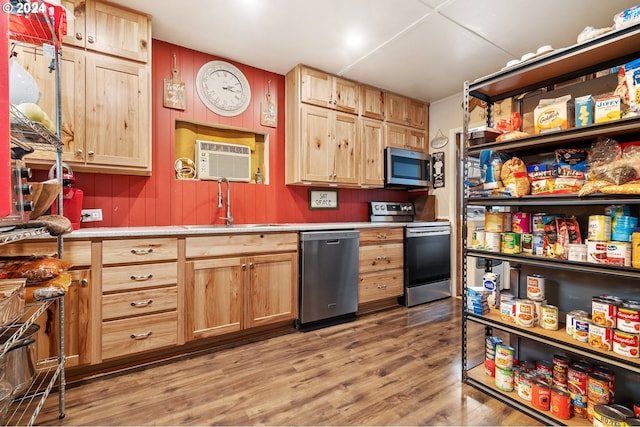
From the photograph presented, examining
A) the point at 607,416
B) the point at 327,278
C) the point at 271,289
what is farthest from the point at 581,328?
the point at 271,289

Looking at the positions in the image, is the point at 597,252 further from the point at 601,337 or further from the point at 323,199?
the point at 323,199

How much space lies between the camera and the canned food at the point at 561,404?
4.52 feet

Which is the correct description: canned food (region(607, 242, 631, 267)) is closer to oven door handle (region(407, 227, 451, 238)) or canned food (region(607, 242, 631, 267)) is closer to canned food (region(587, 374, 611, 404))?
canned food (region(587, 374, 611, 404))

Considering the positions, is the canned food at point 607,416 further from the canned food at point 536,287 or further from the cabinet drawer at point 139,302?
the cabinet drawer at point 139,302

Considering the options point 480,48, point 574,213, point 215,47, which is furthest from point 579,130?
point 215,47

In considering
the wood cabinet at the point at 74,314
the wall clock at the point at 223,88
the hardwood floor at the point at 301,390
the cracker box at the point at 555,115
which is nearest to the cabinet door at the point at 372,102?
the wall clock at the point at 223,88

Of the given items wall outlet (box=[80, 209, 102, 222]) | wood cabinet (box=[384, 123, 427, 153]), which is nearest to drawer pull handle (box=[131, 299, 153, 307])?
wall outlet (box=[80, 209, 102, 222])

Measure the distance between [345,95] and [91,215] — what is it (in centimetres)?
257

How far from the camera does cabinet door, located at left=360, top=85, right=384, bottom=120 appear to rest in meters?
3.35

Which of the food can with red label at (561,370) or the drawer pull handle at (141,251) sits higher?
the drawer pull handle at (141,251)

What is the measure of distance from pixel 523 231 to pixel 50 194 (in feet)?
7.41

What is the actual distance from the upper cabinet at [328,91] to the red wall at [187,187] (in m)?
0.34

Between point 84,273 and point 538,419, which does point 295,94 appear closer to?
point 84,273

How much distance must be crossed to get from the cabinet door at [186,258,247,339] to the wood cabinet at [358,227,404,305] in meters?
1.20
